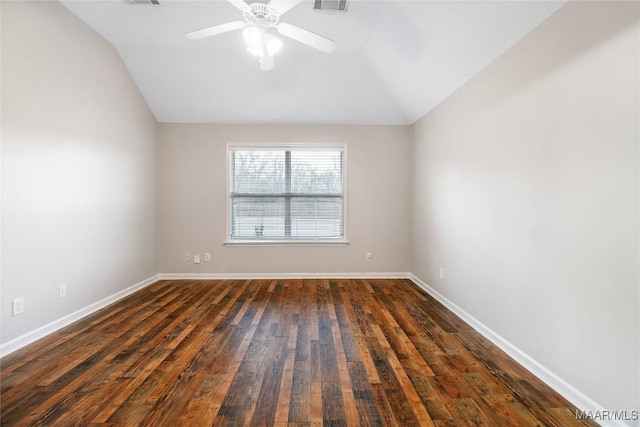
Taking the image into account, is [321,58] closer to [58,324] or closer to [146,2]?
[146,2]

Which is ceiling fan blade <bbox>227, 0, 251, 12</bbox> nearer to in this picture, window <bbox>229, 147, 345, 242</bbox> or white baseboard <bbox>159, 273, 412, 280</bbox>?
window <bbox>229, 147, 345, 242</bbox>

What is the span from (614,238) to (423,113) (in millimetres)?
2917

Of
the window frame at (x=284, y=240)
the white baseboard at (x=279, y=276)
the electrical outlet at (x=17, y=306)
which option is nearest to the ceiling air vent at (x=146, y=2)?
the window frame at (x=284, y=240)

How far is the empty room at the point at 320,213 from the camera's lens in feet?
5.20

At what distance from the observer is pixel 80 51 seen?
2.85 metres

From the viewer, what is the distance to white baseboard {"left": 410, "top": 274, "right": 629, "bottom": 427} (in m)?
1.58

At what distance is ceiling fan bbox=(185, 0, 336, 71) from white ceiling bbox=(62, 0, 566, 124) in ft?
2.54

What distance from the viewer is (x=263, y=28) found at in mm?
2090

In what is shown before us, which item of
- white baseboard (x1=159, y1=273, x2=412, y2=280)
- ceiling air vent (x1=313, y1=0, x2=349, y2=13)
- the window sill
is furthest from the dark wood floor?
ceiling air vent (x1=313, y1=0, x2=349, y2=13)

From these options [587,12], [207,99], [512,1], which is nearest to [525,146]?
[587,12]

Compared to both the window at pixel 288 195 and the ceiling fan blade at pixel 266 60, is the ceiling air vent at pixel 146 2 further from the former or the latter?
the window at pixel 288 195

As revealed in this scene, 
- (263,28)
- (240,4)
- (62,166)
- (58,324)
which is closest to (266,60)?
(263,28)

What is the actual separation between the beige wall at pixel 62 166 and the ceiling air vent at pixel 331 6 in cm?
237

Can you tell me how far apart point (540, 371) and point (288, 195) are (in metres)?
3.61
